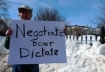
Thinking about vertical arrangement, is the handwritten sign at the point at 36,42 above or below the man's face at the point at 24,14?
below

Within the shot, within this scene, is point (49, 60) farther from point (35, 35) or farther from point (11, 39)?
point (11, 39)

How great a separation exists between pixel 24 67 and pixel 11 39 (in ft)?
1.62

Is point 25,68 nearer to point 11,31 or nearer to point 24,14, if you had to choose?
point 11,31

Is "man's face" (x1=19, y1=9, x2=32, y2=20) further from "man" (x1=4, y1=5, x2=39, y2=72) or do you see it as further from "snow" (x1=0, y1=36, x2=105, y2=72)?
"snow" (x1=0, y1=36, x2=105, y2=72)

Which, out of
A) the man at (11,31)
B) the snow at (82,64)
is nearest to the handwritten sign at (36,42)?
the man at (11,31)

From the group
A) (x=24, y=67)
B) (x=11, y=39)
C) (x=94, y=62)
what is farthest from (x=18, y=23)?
(x=94, y=62)

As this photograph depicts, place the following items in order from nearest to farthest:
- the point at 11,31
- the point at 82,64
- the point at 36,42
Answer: the point at 11,31, the point at 36,42, the point at 82,64

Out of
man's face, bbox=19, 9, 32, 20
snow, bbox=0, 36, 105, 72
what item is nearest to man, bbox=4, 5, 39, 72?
man's face, bbox=19, 9, 32, 20

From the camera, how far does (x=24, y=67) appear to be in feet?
10.6

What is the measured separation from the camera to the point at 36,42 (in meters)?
3.32

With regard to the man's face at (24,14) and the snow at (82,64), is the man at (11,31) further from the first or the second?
the snow at (82,64)

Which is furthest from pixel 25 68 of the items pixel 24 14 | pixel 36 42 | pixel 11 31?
pixel 24 14

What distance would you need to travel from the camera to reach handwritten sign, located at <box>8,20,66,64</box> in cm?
321

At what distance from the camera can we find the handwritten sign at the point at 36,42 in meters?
3.21
